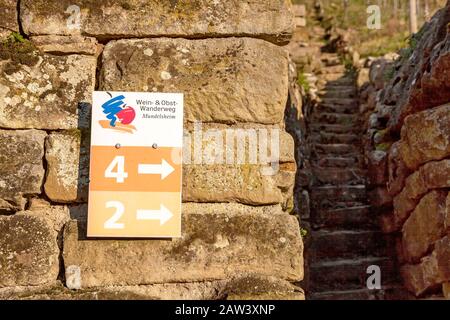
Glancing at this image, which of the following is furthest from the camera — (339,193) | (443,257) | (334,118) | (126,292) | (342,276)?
(334,118)

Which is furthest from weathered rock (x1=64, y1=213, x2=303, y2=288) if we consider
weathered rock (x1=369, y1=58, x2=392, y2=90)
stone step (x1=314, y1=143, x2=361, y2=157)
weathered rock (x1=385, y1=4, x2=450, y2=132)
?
weathered rock (x1=369, y1=58, x2=392, y2=90)

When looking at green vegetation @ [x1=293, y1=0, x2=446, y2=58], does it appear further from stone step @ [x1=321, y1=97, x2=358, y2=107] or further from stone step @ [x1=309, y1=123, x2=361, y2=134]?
stone step @ [x1=309, y1=123, x2=361, y2=134]

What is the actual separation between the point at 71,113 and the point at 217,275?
0.98 meters

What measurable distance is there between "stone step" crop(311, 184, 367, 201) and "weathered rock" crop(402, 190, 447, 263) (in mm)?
1436

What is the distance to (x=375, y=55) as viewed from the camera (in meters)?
11.2

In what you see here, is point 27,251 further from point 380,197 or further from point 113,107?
point 380,197

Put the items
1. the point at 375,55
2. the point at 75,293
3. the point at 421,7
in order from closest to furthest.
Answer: the point at 75,293
the point at 375,55
the point at 421,7

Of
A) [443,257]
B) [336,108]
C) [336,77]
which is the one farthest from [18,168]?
[336,77]

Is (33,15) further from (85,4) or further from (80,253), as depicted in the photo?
(80,253)

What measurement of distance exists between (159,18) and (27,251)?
3.94ft

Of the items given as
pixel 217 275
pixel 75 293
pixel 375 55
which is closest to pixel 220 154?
pixel 217 275

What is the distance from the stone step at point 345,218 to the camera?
6.60 meters

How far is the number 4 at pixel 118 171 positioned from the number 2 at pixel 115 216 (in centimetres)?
10

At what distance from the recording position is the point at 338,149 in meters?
7.96
